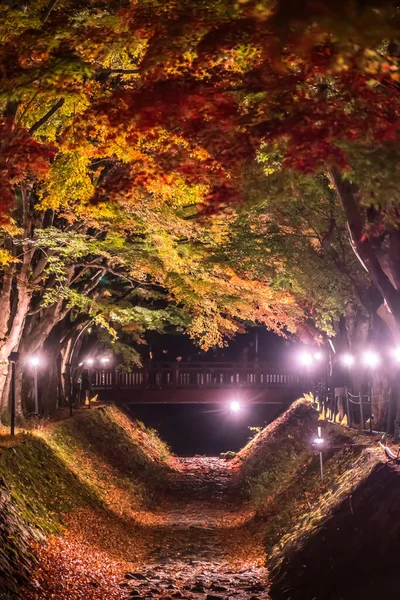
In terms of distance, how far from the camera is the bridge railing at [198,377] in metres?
42.8

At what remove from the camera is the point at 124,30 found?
11688 mm

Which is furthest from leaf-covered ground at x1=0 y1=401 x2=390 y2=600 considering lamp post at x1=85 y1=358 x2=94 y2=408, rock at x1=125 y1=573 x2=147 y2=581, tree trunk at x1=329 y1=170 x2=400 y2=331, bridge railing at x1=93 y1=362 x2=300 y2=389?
bridge railing at x1=93 y1=362 x2=300 y2=389

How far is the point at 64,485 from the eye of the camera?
744 inches

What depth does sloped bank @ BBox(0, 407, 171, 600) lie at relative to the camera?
41.8 feet

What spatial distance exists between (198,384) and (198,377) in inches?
20.5

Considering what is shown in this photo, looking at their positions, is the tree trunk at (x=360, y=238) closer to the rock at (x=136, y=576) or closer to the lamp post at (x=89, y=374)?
the rock at (x=136, y=576)

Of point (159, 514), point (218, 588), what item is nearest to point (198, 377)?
point (159, 514)

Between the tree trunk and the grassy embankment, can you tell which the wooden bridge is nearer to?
the grassy embankment

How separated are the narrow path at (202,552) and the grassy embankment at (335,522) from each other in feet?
1.86

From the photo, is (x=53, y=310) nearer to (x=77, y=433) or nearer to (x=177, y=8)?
(x=77, y=433)

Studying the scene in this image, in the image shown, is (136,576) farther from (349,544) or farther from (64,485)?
(349,544)

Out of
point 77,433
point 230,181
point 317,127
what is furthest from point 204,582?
point 77,433

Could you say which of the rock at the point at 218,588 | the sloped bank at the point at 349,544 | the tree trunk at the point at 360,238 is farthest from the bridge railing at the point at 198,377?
the tree trunk at the point at 360,238

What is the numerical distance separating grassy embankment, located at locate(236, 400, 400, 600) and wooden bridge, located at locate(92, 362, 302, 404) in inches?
726
